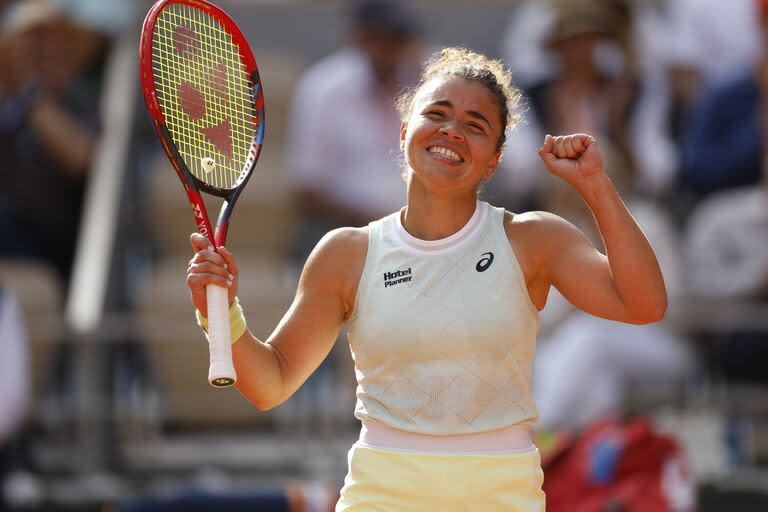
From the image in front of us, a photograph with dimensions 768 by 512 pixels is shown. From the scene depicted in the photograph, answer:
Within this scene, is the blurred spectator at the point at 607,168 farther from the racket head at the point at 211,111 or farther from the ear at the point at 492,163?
the ear at the point at 492,163

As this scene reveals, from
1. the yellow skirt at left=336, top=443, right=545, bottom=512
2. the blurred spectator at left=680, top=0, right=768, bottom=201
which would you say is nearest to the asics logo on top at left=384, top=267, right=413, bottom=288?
the yellow skirt at left=336, top=443, right=545, bottom=512

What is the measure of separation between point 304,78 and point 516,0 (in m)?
1.17

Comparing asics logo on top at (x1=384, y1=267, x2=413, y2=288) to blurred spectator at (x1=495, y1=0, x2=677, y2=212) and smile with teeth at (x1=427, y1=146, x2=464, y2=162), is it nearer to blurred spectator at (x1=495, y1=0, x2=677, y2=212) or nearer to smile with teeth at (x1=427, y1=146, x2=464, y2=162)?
smile with teeth at (x1=427, y1=146, x2=464, y2=162)

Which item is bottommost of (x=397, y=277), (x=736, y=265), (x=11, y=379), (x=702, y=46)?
(x=11, y=379)

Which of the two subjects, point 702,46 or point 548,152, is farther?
point 702,46

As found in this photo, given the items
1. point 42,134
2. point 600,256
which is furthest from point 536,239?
point 42,134

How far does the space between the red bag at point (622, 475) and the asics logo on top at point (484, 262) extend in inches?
104

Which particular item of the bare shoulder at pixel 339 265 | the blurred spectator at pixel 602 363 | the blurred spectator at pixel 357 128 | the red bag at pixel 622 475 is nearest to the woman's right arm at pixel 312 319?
the bare shoulder at pixel 339 265

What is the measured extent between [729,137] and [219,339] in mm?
4523

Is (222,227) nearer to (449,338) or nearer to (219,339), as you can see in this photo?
(219,339)

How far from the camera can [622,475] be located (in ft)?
18.4

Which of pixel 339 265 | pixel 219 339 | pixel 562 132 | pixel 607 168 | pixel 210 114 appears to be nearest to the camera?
pixel 219 339

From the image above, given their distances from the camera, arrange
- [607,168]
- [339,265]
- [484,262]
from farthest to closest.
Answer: [607,168], [339,265], [484,262]

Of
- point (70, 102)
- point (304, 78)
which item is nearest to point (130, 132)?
point (70, 102)
